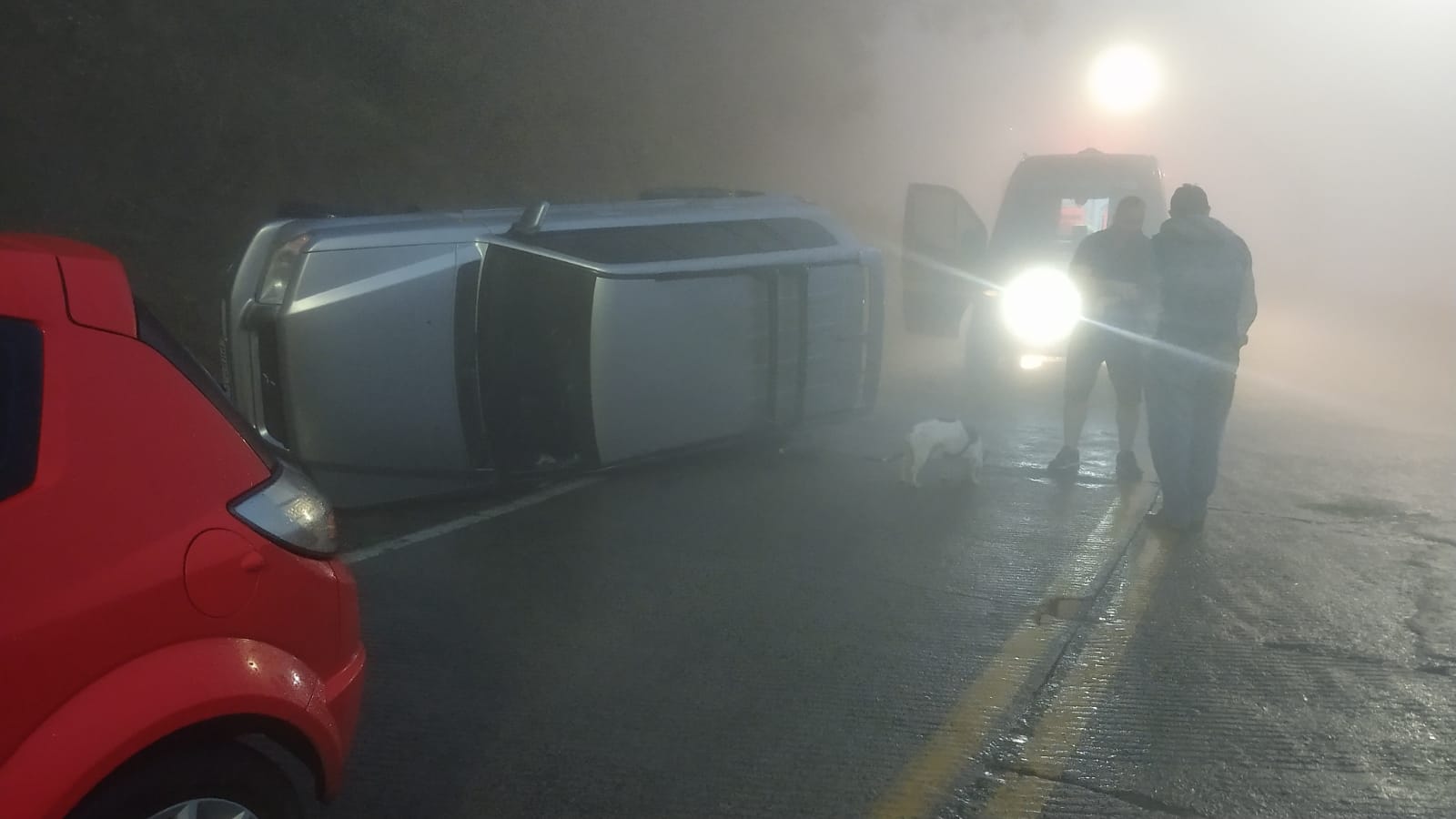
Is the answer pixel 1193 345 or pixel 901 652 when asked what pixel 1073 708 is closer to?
pixel 901 652

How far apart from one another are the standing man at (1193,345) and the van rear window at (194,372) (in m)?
5.21

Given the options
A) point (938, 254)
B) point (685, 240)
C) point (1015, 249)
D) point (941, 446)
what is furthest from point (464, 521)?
point (1015, 249)

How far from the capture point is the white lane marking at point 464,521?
20.3ft

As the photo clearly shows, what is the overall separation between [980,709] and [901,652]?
0.58m

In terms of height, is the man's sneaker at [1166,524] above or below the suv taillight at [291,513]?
below

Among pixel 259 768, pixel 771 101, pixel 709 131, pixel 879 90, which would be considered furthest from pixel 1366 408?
pixel 879 90

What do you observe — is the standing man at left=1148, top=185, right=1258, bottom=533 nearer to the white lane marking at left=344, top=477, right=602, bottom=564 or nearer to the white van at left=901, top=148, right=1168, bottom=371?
the white van at left=901, top=148, right=1168, bottom=371

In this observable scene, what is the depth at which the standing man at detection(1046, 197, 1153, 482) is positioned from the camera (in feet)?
24.8

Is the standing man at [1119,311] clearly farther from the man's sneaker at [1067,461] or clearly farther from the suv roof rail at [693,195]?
the suv roof rail at [693,195]

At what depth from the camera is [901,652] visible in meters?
5.00

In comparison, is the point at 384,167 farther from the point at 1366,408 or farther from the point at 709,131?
the point at 1366,408

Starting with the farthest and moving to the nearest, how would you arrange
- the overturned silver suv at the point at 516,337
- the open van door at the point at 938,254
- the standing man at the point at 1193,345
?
the open van door at the point at 938,254, the standing man at the point at 1193,345, the overturned silver suv at the point at 516,337

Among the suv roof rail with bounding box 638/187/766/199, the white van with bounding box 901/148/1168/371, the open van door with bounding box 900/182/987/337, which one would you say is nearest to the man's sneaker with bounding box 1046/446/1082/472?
Result: the white van with bounding box 901/148/1168/371

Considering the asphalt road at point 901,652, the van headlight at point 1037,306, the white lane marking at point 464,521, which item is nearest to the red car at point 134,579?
the asphalt road at point 901,652
